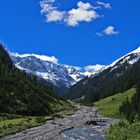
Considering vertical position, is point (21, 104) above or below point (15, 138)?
above

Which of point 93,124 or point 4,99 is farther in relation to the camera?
point 4,99

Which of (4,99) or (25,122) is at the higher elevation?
(4,99)

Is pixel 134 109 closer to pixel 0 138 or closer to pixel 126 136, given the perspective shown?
pixel 0 138

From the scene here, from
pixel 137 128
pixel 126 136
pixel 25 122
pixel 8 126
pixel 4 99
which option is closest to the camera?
pixel 126 136

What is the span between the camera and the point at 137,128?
8675 centimetres

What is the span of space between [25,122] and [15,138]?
42.7 metres

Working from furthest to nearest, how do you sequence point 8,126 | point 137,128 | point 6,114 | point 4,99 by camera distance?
point 4,99
point 6,114
point 8,126
point 137,128

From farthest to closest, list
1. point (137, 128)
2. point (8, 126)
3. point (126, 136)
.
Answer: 1. point (8, 126)
2. point (137, 128)
3. point (126, 136)

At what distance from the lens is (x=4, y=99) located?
7638 inches

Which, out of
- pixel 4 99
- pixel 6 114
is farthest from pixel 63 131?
pixel 4 99

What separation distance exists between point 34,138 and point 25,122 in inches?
1665

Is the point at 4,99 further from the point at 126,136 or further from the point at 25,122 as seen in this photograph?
the point at 126,136

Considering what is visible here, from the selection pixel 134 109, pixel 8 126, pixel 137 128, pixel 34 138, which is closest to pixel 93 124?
pixel 134 109

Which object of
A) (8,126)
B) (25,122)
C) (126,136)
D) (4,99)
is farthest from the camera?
(4,99)
